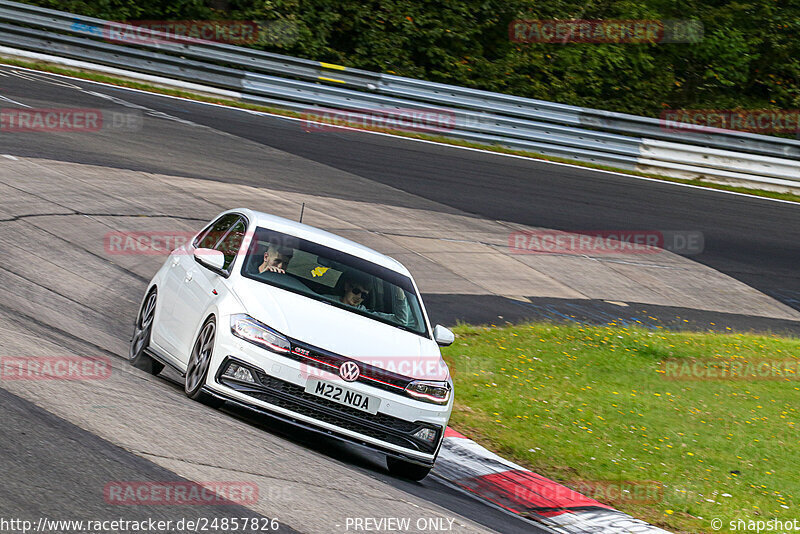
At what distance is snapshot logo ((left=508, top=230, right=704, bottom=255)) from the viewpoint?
57.6 ft

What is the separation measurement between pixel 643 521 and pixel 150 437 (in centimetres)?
372

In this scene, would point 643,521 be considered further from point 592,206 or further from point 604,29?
point 604,29

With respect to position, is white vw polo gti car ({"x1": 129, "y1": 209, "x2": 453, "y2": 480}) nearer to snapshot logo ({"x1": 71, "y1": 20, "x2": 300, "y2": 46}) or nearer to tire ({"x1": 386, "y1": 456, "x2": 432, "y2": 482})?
tire ({"x1": 386, "y1": 456, "x2": 432, "y2": 482})

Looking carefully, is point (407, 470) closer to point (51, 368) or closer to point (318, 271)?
point (318, 271)

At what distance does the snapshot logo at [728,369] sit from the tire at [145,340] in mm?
6084

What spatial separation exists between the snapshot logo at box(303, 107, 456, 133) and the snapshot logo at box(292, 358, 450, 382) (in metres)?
17.4

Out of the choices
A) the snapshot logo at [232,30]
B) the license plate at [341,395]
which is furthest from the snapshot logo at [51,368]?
the snapshot logo at [232,30]

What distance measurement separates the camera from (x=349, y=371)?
22.3ft

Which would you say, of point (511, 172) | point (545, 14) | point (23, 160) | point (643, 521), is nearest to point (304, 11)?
point (545, 14)

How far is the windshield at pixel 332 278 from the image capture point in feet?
25.4

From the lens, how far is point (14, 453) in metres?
A: 5.16

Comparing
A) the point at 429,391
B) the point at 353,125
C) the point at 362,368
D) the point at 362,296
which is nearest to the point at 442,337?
the point at 362,296

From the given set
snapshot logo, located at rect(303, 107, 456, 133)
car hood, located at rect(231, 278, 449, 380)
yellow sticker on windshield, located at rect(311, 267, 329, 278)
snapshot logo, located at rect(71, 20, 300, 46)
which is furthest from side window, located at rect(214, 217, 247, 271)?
snapshot logo, located at rect(71, 20, 300, 46)

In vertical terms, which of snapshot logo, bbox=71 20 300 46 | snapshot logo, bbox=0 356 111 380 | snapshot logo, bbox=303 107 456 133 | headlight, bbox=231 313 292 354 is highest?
snapshot logo, bbox=71 20 300 46
